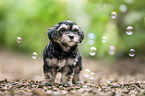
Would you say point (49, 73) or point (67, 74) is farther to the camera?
point (67, 74)

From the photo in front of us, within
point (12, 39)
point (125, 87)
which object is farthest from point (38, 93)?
point (12, 39)

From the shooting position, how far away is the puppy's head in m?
3.72

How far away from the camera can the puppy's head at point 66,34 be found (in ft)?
12.2

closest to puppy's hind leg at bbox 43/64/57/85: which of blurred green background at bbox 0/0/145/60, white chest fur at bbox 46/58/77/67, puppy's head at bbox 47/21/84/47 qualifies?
white chest fur at bbox 46/58/77/67

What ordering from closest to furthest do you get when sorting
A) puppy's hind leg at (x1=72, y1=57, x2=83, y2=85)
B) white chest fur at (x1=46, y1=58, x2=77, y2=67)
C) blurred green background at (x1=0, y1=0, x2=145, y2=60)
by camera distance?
white chest fur at (x1=46, y1=58, x2=77, y2=67) → puppy's hind leg at (x1=72, y1=57, x2=83, y2=85) → blurred green background at (x1=0, y1=0, x2=145, y2=60)

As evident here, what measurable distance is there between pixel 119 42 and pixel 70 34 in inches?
290

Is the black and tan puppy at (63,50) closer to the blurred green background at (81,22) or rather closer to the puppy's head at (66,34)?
the puppy's head at (66,34)

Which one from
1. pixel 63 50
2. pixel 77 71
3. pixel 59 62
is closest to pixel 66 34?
pixel 63 50

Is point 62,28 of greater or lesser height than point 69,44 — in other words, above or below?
above

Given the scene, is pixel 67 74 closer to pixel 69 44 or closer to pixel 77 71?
pixel 77 71

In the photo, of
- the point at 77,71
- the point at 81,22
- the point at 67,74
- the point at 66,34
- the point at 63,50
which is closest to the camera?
the point at 66,34

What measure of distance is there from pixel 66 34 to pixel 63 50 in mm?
345

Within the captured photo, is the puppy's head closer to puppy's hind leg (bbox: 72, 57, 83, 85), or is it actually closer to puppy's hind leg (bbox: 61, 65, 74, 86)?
puppy's hind leg (bbox: 61, 65, 74, 86)

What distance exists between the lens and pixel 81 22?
43.2ft
